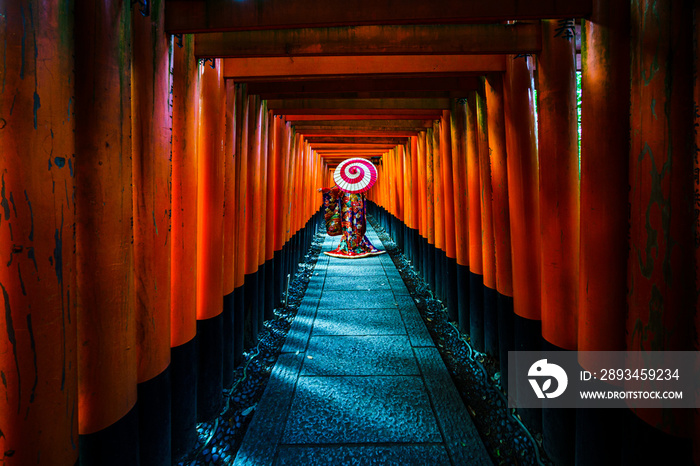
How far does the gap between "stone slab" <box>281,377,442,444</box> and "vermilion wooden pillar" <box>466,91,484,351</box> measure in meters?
1.22

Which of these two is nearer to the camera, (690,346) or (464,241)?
(690,346)

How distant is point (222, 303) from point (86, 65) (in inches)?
87.1

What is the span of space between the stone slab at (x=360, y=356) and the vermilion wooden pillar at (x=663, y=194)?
2.48 meters

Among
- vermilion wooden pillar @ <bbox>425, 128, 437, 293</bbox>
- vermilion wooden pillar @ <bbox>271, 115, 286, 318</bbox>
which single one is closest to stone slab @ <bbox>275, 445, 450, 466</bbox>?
vermilion wooden pillar @ <bbox>271, 115, 286, 318</bbox>

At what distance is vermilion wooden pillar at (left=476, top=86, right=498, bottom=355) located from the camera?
378cm

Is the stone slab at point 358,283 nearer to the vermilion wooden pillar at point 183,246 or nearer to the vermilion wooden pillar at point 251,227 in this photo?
the vermilion wooden pillar at point 251,227

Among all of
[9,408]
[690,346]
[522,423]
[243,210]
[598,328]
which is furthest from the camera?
[243,210]

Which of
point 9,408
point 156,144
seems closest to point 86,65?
point 156,144

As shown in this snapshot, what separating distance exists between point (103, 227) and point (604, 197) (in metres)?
2.68

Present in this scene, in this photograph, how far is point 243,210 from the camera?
157 inches

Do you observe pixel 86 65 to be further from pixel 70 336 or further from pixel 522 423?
pixel 522 423

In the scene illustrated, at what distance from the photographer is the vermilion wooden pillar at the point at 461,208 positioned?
192 inches

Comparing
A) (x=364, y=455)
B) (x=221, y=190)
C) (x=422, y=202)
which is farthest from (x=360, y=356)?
(x=422, y=202)

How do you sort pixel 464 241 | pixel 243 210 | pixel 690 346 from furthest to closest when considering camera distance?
pixel 464 241
pixel 243 210
pixel 690 346
